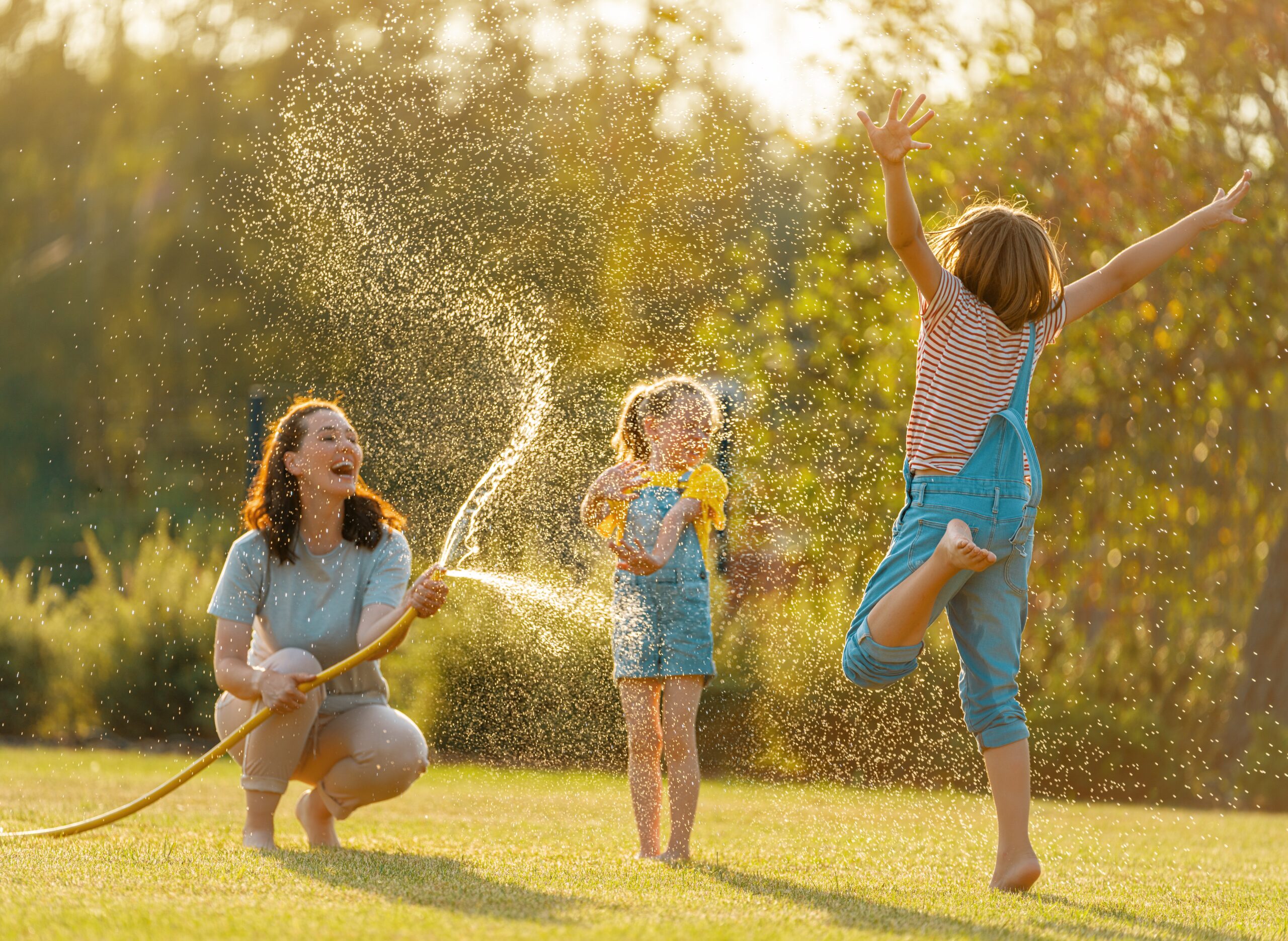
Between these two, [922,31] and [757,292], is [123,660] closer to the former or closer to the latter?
[757,292]

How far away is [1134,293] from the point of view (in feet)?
24.6

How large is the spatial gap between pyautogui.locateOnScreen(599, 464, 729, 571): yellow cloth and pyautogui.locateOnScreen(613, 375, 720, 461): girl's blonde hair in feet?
0.35

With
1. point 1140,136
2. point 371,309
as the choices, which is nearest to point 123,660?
A: point 371,309

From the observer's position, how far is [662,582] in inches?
158

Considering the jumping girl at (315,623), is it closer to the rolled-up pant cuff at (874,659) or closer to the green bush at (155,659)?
the rolled-up pant cuff at (874,659)

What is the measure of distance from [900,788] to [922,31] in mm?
4071

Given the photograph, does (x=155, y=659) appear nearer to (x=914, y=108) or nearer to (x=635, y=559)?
(x=635, y=559)

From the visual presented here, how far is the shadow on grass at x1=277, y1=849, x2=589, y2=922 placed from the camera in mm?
2852

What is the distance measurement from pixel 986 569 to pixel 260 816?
78.4 inches

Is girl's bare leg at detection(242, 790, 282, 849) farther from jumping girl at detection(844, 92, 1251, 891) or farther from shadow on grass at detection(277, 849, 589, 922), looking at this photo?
jumping girl at detection(844, 92, 1251, 891)

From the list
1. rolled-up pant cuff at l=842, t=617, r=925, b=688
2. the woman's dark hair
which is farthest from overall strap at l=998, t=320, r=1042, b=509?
the woman's dark hair

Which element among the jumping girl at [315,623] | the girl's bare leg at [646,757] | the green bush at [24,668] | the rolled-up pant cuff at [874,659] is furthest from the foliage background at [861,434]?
the rolled-up pant cuff at [874,659]

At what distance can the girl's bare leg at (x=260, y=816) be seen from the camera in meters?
3.82

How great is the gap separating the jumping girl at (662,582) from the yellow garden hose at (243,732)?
21.9 inches
